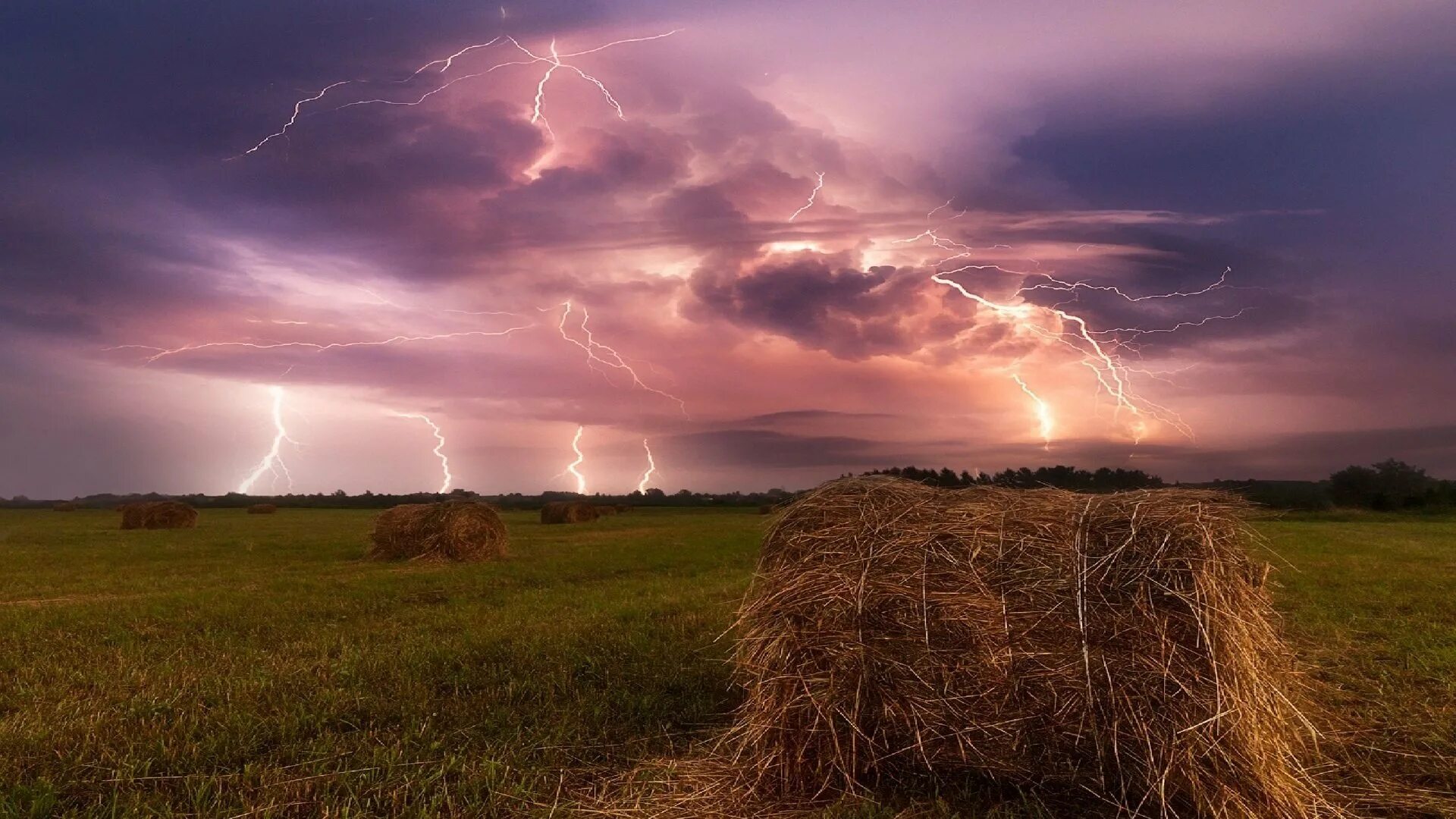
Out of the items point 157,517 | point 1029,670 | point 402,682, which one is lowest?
point 402,682

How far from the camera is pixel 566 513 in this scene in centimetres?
4322

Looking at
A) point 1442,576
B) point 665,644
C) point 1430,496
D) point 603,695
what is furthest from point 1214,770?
point 1430,496

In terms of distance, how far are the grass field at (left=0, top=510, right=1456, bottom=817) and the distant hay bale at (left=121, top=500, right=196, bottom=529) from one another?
22.3m

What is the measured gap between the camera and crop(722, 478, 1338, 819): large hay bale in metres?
4.70

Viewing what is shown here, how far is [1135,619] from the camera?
482 centimetres

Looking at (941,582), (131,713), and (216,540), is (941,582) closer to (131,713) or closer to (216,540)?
(131,713)

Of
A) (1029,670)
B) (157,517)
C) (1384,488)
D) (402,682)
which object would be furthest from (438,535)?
(1384,488)

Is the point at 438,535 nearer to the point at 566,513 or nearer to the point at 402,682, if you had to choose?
the point at 402,682

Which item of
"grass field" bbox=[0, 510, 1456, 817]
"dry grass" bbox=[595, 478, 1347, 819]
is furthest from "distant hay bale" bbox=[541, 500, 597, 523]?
"dry grass" bbox=[595, 478, 1347, 819]

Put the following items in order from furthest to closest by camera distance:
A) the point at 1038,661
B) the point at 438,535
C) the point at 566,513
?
the point at 566,513 < the point at 438,535 < the point at 1038,661

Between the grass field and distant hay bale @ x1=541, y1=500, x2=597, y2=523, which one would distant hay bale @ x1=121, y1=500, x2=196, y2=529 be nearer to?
distant hay bale @ x1=541, y1=500, x2=597, y2=523

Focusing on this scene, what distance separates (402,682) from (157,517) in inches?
1449

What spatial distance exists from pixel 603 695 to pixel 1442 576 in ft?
60.1

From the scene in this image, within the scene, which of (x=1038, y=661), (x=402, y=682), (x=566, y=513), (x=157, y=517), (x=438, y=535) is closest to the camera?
(x=1038, y=661)
